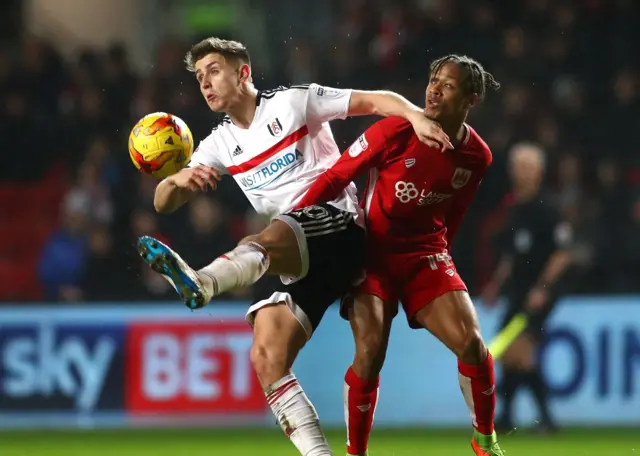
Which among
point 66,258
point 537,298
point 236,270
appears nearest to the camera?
point 236,270

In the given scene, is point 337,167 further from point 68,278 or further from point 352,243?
point 68,278

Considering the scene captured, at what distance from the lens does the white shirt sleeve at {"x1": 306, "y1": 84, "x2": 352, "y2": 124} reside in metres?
5.62

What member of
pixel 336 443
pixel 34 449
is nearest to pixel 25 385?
pixel 34 449

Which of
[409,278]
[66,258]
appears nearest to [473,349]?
[409,278]

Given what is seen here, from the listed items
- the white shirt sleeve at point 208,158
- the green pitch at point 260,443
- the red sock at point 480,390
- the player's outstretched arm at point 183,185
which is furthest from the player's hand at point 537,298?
the player's outstretched arm at point 183,185

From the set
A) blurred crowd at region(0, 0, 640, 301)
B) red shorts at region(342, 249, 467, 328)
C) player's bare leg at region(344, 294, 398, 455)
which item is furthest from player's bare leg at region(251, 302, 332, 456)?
blurred crowd at region(0, 0, 640, 301)

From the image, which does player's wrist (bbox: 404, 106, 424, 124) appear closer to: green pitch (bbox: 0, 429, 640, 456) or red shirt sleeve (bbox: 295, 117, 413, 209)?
red shirt sleeve (bbox: 295, 117, 413, 209)

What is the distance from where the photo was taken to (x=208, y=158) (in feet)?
19.2

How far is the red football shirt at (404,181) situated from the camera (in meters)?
5.57

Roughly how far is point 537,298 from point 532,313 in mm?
142

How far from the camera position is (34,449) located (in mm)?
7992

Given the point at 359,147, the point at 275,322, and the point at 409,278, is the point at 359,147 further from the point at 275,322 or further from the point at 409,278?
the point at 275,322

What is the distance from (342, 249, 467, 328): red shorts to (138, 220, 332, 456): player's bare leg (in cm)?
54

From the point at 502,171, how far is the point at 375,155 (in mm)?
4787
